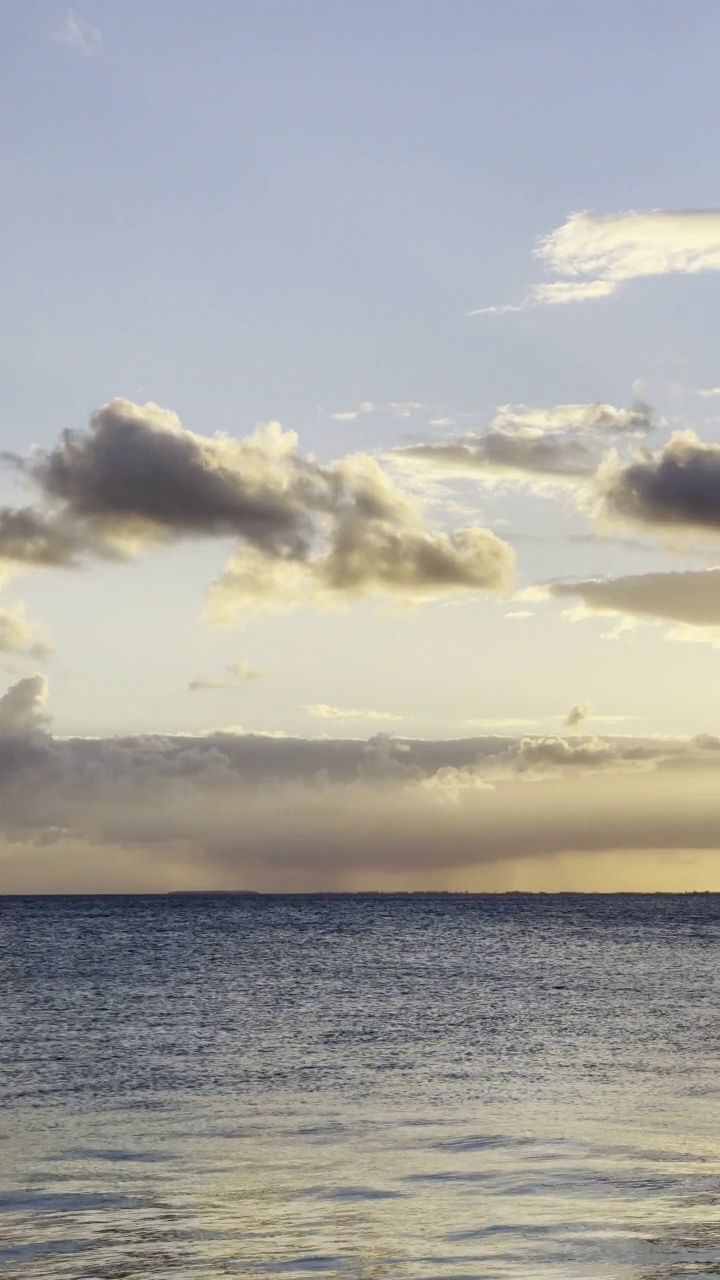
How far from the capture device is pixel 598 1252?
21547 millimetres

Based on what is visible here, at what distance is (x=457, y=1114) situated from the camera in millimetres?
36625

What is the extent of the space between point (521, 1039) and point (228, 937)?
10170cm

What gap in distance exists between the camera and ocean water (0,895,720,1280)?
22.1m

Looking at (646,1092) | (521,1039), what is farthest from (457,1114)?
(521,1039)

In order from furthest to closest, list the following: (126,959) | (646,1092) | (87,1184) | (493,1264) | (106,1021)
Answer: (126,959)
(106,1021)
(646,1092)
(87,1184)
(493,1264)

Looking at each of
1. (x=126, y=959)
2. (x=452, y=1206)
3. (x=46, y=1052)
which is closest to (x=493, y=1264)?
(x=452, y=1206)

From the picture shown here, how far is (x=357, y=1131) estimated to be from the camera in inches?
1328

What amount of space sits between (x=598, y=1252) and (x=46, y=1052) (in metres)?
32.0

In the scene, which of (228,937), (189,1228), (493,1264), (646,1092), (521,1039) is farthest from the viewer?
(228,937)

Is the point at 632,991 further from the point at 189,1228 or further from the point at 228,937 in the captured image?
the point at 228,937

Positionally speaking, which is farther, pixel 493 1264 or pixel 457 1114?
pixel 457 1114

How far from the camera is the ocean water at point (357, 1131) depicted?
22125 millimetres

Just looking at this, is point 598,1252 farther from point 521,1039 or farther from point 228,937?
Result: point 228,937

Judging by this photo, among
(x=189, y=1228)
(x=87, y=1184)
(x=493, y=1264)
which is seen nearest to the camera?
(x=493, y=1264)
